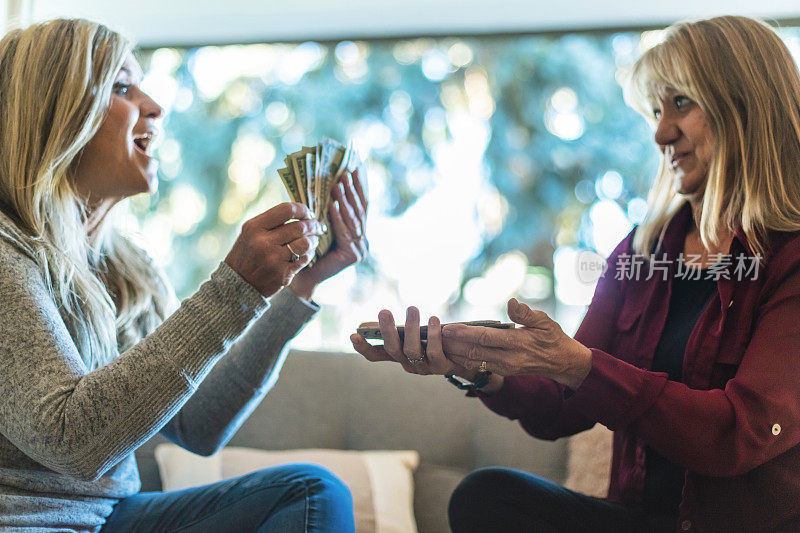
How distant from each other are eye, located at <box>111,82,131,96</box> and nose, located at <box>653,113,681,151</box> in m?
1.16

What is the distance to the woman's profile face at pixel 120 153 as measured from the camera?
148 centimetres

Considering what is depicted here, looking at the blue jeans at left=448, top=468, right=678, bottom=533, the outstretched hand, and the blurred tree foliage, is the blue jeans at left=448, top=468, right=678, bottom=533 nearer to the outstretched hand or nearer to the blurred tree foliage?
the outstretched hand

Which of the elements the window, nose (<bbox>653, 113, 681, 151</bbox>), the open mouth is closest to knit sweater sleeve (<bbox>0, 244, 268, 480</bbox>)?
the open mouth

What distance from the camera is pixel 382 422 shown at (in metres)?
2.23

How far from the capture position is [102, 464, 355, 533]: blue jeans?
49.4 inches

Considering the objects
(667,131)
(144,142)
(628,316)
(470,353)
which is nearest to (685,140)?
(667,131)

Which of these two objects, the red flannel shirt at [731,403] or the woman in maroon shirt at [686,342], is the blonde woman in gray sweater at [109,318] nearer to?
the woman in maroon shirt at [686,342]

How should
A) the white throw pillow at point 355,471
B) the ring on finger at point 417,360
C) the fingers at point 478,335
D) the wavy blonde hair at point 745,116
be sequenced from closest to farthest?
the fingers at point 478,335 < the ring on finger at point 417,360 < the wavy blonde hair at point 745,116 < the white throw pillow at point 355,471

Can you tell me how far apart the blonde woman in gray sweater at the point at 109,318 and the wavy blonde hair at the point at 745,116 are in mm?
770

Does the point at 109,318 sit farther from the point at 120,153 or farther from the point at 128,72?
the point at 128,72

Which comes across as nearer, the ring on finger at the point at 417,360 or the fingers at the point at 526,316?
the fingers at the point at 526,316

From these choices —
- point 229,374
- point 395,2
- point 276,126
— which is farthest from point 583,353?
point 276,126

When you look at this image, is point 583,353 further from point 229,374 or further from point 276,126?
point 276,126

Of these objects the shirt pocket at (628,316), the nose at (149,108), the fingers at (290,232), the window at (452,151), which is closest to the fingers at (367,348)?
the fingers at (290,232)
